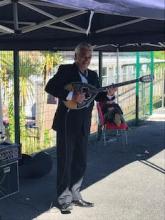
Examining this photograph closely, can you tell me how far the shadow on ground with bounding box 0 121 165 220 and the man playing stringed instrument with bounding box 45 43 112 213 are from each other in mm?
442

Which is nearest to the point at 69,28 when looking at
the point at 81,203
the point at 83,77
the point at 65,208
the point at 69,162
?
the point at 83,77

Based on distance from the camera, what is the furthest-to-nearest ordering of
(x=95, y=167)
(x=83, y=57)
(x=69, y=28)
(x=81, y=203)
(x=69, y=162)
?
(x=95, y=167) < (x=69, y=28) < (x=81, y=203) < (x=69, y=162) < (x=83, y=57)

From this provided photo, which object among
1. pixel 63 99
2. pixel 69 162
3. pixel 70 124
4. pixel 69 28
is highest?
pixel 69 28

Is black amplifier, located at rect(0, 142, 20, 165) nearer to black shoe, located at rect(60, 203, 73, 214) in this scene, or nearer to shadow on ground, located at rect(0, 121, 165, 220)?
shadow on ground, located at rect(0, 121, 165, 220)

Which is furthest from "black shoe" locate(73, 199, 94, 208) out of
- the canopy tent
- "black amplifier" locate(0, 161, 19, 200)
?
the canopy tent

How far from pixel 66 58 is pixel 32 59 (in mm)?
1838

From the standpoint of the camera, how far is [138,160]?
7.93m

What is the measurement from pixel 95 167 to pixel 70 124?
2494 mm

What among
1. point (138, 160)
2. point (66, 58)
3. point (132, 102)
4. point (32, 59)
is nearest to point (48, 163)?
point (138, 160)

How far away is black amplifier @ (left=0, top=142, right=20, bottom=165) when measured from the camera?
15.1 ft

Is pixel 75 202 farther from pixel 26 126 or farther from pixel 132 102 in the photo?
pixel 132 102

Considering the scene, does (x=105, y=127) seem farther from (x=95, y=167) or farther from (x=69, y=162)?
(x=69, y=162)

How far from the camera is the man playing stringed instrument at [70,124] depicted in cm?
497

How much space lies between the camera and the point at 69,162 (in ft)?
16.8
